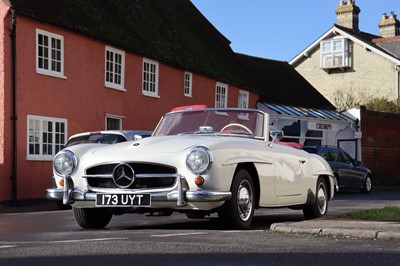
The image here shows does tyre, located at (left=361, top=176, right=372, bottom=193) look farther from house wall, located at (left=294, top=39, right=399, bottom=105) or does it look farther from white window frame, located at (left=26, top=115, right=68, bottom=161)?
house wall, located at (left=294, top=39, right=399, bottom=105)

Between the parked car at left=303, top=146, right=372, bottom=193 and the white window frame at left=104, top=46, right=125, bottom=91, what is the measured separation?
A: 6.40m

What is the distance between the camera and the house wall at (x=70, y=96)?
53.7ft

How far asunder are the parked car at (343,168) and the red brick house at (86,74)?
6235 mm

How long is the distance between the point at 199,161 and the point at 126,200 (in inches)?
36.3

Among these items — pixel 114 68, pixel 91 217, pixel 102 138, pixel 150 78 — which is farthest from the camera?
pixel 150 78

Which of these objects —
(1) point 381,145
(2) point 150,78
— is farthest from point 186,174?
(1) point 381,145

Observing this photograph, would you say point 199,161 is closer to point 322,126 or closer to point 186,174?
point 186,174

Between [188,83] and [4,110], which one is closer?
[4,110]

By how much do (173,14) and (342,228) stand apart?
70.3 ft

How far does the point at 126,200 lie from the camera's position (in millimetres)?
7047

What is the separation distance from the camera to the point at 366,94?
43.2 metres

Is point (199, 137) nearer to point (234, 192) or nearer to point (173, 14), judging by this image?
point (234, 192)

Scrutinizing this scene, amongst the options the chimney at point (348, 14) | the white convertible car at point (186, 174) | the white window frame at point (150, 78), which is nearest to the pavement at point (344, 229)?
the white convertible car at point (186, 174)

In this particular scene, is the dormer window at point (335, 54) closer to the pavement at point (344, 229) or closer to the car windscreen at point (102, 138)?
the car windscreen at point (102, 138)
